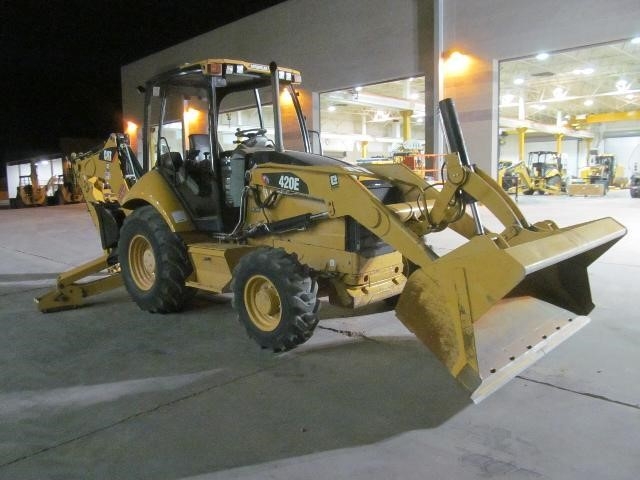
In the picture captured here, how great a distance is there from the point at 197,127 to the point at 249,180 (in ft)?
10.7

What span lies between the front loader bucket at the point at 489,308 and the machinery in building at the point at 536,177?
2129cm

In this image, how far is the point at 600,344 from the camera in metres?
4.52

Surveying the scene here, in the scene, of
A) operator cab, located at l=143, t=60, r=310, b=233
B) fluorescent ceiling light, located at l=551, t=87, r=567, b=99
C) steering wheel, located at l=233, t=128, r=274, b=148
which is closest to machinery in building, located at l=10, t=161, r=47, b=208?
operator cab, located at l=143, t=60, r=310, b=233

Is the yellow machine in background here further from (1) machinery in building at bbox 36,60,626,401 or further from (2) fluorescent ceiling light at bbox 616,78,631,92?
(2) fluorescent ceiling light at bbox 616,78,631,92

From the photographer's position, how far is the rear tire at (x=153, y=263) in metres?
5.38

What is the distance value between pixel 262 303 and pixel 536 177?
82.1 ft

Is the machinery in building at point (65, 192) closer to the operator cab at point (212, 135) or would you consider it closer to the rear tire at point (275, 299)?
the operator cab at point (212, 135)

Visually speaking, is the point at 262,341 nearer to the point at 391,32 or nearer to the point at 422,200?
the point at 422,200

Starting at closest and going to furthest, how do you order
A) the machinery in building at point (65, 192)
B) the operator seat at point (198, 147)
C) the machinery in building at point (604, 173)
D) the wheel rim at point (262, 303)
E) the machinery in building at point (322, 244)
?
the machinery in building at point (322, 244) → the wheel rim at point (262, 303) → the operator seat at point (198, 147) → the machinery in building at point (604, 173) → the machinery in building at point (65, 192)

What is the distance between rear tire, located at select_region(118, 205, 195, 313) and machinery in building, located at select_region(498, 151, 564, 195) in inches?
826

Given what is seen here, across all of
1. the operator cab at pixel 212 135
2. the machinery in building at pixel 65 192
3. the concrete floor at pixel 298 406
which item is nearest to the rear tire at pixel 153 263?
the concrete floor at pixel 298 406

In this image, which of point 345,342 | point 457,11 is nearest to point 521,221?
point 345,342

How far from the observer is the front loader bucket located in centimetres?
312

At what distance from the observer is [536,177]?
26.5 m
